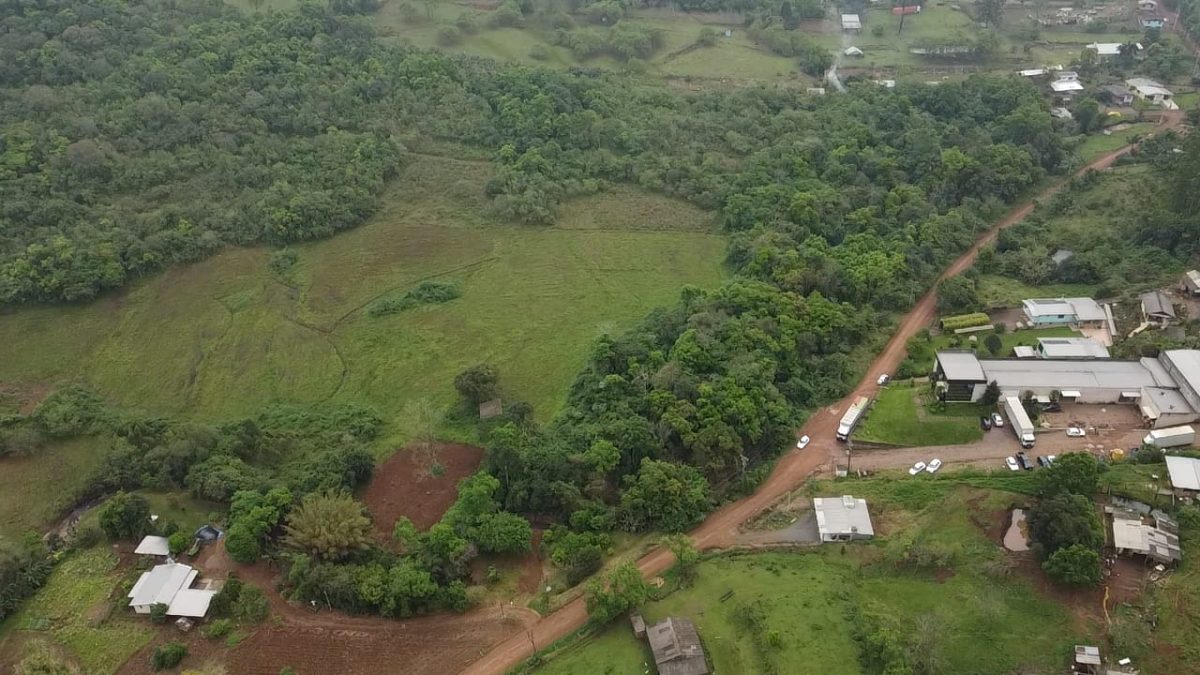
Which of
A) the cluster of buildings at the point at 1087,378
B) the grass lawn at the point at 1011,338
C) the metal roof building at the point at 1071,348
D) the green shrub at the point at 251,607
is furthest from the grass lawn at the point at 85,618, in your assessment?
the metal roof building at the point at 1071,348

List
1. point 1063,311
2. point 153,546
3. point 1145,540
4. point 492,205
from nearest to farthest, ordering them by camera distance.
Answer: point 1145,540 → point 153,546 → point 1063,311 → point 492,205

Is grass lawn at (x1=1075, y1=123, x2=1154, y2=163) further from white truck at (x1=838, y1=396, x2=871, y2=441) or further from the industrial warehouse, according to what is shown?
white truck at (x1=838, y1=396, x2=871, y2=441)

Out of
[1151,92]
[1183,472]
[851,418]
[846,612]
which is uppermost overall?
[1151,92]

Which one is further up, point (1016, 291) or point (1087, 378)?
point (1087, 378)

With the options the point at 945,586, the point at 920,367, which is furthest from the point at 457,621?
the point at 920,367

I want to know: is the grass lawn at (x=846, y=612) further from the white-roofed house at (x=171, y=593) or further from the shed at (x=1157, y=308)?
the shed at (x=1157, y=308)

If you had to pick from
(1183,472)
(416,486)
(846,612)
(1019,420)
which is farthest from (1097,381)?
(416,486)

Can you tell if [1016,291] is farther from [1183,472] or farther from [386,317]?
[386,317]

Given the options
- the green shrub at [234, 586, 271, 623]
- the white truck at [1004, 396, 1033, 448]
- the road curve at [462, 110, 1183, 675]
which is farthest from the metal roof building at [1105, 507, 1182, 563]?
the green shrub at [234, 586, 271, 623]
